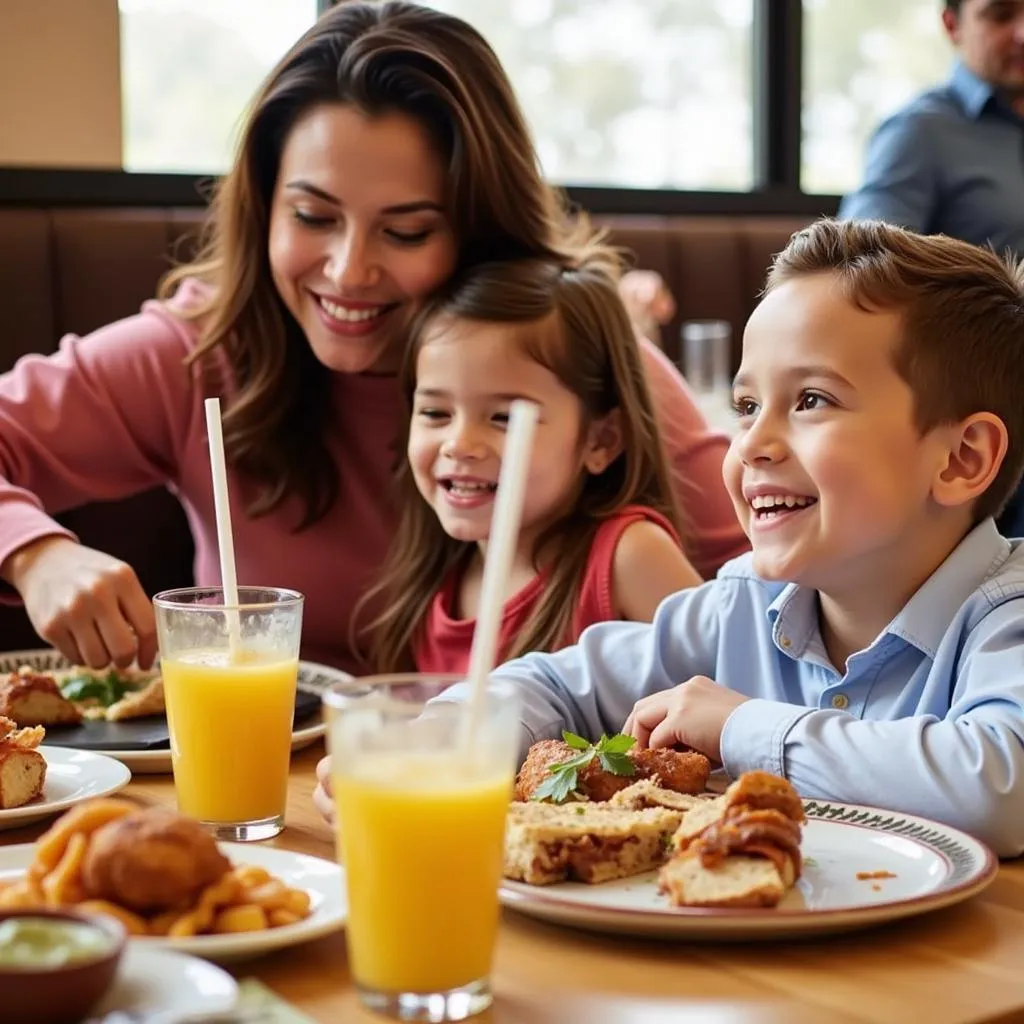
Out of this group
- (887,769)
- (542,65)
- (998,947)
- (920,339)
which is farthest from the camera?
(542,65)

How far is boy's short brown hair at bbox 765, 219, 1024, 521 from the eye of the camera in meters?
1.42

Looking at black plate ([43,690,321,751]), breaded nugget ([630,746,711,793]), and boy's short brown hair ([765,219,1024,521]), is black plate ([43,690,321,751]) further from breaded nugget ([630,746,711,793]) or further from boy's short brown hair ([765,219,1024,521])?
boy's short brown hair ([765,219,1024,521])

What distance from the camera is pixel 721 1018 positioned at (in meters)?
0.86

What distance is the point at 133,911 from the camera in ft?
2.95

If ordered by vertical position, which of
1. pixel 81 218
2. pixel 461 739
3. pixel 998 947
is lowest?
pixel 998 947

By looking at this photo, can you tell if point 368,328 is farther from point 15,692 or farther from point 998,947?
point 998,947

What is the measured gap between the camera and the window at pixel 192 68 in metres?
3.60

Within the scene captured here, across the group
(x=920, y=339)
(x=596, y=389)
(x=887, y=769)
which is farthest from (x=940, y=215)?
(x=887, y=769)

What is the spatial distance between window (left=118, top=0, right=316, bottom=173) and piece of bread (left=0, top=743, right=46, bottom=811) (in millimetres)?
2444

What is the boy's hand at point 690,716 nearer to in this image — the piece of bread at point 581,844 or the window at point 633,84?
the piece of bread at point 581,844

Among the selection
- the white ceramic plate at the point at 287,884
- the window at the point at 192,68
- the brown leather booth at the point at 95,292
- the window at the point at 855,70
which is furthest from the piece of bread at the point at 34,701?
the window at the point at 855,70

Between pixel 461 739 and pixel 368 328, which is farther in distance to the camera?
pixel 368 328

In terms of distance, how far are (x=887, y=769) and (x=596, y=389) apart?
0.96 m

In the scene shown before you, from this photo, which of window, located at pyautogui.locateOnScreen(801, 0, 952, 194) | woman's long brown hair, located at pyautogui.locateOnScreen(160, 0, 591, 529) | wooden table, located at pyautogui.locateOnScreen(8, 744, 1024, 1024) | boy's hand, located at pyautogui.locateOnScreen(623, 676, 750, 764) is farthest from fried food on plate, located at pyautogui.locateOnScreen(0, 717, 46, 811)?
window, located at pyautogui.locateOnScreen(801, 0, 952, 194)
